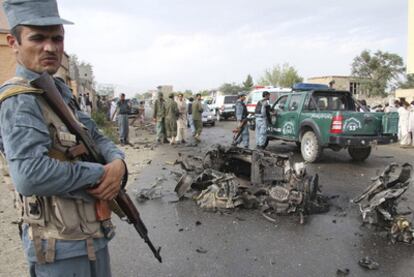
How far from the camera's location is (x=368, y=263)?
392 centimetres

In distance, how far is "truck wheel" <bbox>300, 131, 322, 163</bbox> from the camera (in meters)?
9.49

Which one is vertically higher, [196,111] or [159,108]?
[159,108]

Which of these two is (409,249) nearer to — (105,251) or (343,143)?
(105,251)

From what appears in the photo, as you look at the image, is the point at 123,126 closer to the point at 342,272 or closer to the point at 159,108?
the point at 159,108

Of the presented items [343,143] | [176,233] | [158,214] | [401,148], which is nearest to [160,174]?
[158,214]

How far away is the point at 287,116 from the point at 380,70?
43.2 metres

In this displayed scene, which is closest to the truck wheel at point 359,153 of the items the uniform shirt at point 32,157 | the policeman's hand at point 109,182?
the policeman's hand at point 109,182

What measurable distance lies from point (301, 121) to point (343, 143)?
4.92 ft

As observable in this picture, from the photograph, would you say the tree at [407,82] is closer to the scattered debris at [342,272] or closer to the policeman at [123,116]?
the policeman at [123,116]

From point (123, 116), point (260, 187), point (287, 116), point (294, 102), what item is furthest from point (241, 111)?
point (260, 187)

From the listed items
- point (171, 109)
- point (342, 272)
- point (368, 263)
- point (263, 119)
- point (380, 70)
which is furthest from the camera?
point (380, 70)

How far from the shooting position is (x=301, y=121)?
9.98m

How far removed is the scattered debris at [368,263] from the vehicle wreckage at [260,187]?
1.27 meters

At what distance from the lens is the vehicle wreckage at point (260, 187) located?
5523 millimetres
